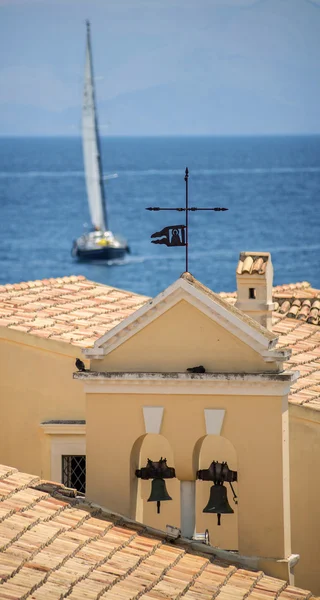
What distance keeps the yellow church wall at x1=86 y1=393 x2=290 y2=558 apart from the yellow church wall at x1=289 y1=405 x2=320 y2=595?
8.09 feet

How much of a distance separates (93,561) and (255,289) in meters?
5.06

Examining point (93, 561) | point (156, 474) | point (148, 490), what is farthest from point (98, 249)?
point (93, 561)

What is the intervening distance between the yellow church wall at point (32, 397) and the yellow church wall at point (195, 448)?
9.23 ft

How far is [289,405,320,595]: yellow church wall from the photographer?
1446cm

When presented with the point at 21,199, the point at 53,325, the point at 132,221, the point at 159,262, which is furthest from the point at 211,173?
the point at 53,325

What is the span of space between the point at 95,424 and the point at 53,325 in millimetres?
3689

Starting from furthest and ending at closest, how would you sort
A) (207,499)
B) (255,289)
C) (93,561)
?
1. (255,289)
2. (207,499)
3. (93,561)

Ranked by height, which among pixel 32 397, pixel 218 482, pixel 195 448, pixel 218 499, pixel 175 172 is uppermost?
pixel 175 172

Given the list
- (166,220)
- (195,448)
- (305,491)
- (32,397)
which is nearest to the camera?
(195,448)

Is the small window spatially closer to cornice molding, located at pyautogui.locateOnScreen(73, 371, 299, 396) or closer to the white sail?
cornice molding, located at pyautogui.locateOnScreen(73, 371, 299, 396)

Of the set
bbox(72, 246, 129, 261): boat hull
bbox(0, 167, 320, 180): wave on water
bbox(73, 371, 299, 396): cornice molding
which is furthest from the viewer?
bbox(0, 167, 320, 180): wave on water

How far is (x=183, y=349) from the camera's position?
12.1m

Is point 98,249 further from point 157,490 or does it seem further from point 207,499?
point 157,490

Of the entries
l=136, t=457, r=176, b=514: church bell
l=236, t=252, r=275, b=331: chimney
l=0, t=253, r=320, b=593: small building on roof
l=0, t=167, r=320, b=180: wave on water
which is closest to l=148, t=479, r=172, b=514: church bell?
l=136, t=457, r=176, b=514: church bell
